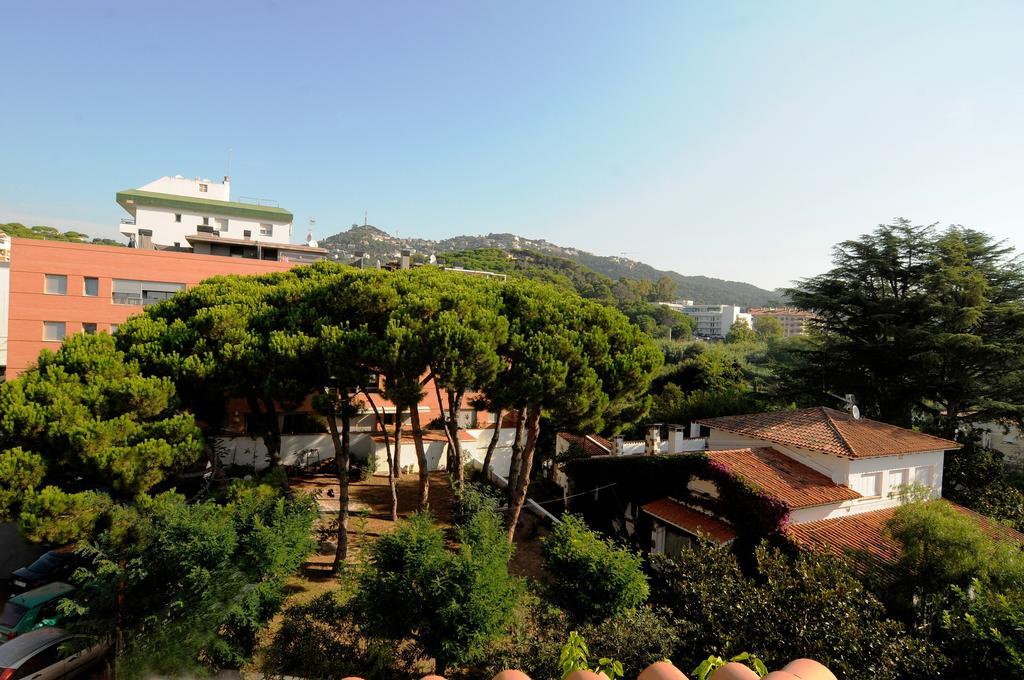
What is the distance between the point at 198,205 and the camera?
46.8 meters

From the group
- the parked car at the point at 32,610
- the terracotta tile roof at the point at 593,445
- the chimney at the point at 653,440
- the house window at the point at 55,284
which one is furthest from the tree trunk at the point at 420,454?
the house window at the point at 55,284

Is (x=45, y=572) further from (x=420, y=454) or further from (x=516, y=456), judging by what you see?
(x=516, y=456)

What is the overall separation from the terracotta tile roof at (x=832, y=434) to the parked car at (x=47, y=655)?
56.1ft

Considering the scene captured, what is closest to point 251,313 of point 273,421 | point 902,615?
point 273,421

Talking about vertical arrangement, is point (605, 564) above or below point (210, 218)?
below

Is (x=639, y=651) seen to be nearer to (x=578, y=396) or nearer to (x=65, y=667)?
(x=578, y=396)

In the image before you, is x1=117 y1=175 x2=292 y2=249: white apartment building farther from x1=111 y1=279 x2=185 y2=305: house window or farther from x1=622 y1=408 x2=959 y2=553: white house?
x1=622 y1=408 x2=959 y2=553: white house

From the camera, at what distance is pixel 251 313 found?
655 inches

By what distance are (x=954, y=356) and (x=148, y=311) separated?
30958 millimetres

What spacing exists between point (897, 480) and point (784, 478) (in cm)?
443

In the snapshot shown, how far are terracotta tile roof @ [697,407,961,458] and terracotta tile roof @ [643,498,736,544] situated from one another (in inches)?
143

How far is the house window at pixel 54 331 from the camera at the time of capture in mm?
24625

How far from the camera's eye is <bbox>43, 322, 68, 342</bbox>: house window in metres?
24.6

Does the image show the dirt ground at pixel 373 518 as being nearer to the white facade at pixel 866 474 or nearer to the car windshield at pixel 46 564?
the car windshield at pixel 46 564
